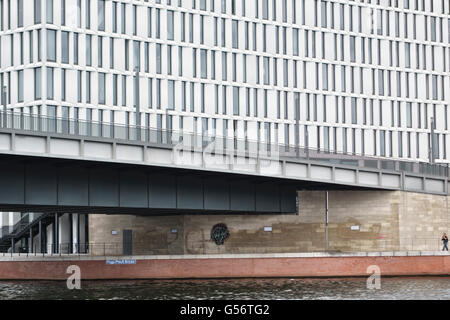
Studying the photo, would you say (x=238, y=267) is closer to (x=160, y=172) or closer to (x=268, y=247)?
(x=268, y=247)

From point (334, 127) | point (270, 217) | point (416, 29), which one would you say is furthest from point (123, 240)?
point (416, 29)

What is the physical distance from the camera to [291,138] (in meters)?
106

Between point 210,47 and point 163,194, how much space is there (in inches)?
1589

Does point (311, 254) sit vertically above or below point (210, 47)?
below

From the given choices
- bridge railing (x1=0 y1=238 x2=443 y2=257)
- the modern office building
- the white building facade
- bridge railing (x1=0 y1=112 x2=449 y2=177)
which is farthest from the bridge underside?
the white building facade

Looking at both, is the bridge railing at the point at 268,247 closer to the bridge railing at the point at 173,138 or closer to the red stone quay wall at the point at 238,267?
the red stone quay wall at the point at 238,267

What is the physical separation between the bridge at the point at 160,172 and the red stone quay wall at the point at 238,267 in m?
3.94

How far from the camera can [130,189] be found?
2360 inches

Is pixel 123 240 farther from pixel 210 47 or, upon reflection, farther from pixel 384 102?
pixel 384 102

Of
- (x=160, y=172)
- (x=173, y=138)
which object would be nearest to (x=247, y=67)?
(x=160, y=172)

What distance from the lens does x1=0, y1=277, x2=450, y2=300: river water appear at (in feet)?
180

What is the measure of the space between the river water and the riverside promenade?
4.78 feet

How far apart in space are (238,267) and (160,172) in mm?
11459
